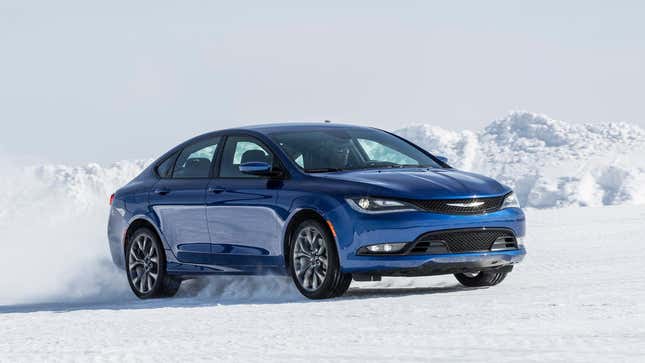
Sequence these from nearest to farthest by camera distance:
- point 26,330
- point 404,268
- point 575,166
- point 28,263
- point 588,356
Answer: point 588,356, point 26,330, point 404,268, point 28,263, point 575,166

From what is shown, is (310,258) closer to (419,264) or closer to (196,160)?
(419,264)

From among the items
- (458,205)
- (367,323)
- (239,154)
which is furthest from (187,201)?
(367,323)

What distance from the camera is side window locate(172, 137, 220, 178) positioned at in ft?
36.4

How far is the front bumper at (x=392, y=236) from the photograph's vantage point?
9.45 metres

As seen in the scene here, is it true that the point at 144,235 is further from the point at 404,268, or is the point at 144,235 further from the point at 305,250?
the point at 404,268

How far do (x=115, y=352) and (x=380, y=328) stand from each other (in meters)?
1.55

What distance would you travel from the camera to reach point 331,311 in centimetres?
884

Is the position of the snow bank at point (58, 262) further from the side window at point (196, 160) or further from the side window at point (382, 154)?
the side window at point (382, 154)

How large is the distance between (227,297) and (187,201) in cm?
87

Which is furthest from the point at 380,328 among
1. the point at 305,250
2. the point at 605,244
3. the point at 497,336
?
the point at 605,244

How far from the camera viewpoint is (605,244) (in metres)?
15.2

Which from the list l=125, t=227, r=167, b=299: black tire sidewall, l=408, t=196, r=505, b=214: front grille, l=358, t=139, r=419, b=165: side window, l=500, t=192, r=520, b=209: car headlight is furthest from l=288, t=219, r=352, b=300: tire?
l=125, t=227, r=167, b=299: black tire sidewall

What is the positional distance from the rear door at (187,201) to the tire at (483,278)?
2173mm

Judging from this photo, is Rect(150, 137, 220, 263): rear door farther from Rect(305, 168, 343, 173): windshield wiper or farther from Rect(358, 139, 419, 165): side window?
Rect(358, 139, 419, 165): side window
